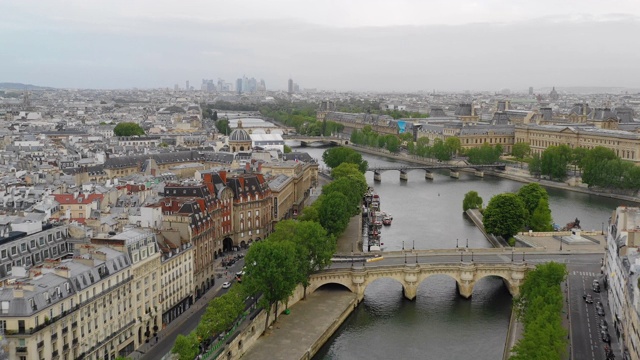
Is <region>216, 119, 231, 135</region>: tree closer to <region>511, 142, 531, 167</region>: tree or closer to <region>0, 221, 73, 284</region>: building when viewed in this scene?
<region>511, 142, 531, 167</region>: tree

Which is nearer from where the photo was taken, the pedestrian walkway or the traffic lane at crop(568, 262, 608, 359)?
the traffic lane at crop(568, 262, 608, 359)

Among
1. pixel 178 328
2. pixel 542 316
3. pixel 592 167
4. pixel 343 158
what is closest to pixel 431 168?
pixel 343 158

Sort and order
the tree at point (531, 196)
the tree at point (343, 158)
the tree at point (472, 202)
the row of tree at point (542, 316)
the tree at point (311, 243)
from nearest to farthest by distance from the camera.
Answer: the row of tree at point (542, 316)
the tree at point (311, 243)
the tree at point (531, 196)
the tree at point (472, 202)
the tree at point (343, 158)

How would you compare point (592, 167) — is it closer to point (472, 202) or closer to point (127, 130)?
point (472, 202)

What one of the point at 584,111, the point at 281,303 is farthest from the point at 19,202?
the point at 584,111

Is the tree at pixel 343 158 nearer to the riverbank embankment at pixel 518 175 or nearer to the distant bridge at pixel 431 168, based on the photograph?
the distant bridge at pixel 431 168

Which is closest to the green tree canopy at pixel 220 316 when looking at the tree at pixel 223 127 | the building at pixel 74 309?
the building at pixel 74 309

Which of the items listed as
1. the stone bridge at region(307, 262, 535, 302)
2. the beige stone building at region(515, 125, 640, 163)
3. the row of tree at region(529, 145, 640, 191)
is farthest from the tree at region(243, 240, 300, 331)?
the beige stone building at region(515, 125, 640, 163)
